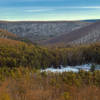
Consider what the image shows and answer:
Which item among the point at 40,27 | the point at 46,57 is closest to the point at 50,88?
the point at 46,57

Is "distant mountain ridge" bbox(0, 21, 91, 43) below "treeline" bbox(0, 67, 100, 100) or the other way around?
the other way around

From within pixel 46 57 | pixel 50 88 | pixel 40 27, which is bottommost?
pixel 50 88

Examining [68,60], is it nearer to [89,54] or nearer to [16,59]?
[89,54]

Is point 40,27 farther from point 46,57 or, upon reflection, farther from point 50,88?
point 50,88

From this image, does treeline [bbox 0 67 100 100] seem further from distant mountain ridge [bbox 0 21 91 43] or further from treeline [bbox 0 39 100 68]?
distant mountain ridge [bbox 0 21 91 43]

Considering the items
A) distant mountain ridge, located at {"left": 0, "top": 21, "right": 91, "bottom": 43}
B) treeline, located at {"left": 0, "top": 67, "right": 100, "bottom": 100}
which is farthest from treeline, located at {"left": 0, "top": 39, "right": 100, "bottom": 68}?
distant mountain ridge, located at {"left": 0, "top": 21, "right": 91, "bottom": 43}

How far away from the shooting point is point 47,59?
10.0m

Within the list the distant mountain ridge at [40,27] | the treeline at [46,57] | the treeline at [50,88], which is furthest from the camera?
the distant mountain ridge at [40,27]

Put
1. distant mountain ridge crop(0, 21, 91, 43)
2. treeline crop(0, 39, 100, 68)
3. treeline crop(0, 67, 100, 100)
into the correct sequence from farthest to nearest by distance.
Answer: distant mountain ridge crop(0, 21, 91, 43), treeline crop(0, 39, 100, 68), treeline crop(0, 67, 100, 100)

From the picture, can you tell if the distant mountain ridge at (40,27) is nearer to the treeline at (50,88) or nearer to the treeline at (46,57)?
the treeline at (46,57)

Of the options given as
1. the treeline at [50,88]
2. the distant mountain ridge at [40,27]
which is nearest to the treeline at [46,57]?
the treeline at [50,88]

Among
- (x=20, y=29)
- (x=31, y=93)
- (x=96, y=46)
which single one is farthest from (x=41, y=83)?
(x=20, y=29)

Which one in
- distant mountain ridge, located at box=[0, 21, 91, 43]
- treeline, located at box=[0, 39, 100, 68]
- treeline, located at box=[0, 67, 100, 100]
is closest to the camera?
treeline, located at box=[0, 67, 100, 100]

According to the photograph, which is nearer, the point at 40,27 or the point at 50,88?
the point at 50,88
